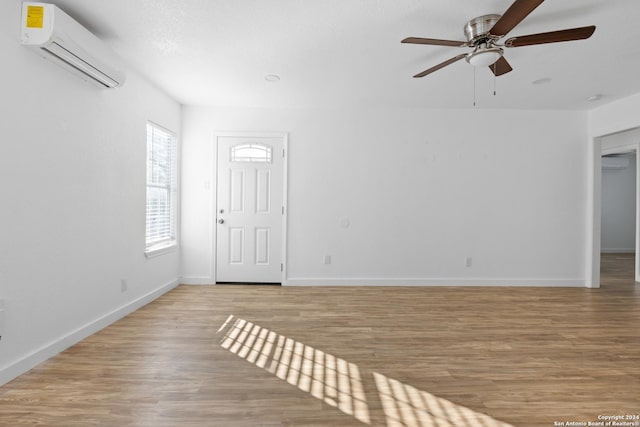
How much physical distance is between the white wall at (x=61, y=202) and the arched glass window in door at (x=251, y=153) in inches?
51.7

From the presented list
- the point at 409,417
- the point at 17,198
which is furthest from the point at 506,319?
the point at 17,198

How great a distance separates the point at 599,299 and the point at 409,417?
386 cm

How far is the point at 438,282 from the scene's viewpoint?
4.75 m

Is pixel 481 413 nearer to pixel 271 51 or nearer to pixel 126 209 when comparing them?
pixel 271 51

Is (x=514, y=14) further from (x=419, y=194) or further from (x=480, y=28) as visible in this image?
(x=419, y=194)

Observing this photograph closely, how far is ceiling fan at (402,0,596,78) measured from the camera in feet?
6.35

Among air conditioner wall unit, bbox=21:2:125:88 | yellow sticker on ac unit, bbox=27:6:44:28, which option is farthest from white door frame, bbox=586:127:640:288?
yellow sticker on ac unit, bbox=27:6:44:28

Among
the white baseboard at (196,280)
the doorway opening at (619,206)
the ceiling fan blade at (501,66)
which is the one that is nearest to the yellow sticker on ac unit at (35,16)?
the ceiling fan blade at (501,66)

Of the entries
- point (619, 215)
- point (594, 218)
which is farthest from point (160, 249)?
point (619, 215)

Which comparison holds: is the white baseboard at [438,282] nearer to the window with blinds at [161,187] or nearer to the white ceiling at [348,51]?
the window with blinds at [161,187]

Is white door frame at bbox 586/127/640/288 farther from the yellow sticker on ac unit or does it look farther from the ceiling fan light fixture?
the yellow sticker on ac unit

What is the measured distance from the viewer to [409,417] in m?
1.78

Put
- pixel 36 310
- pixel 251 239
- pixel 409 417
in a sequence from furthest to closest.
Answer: pixel 251 239 → pixel 36 310 → pixel 409 417

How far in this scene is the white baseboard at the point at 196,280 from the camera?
4688mm
